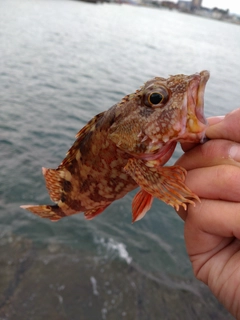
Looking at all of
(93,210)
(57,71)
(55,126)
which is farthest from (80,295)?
(57,71)

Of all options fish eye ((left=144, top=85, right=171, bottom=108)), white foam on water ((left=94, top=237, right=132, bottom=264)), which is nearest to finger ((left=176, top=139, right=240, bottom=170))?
fish eye ((left=144, top=85, right=171, bottom=108))

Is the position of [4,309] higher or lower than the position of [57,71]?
lower

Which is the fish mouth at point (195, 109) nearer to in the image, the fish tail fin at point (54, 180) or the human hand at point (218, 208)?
the human hand at point (218, 208)

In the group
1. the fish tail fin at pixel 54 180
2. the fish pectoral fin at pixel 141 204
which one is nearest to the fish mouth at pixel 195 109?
the fish pectoral fin at pixel 141 204

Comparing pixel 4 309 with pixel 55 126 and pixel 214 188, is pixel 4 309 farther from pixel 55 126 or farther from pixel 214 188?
pixel 55 126

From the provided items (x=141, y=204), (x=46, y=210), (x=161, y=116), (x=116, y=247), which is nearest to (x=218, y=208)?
(x=141, y=204)

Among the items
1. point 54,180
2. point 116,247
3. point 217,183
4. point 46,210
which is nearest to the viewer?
point 217,183

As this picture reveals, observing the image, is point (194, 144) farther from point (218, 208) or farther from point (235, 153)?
point (218, 208)
